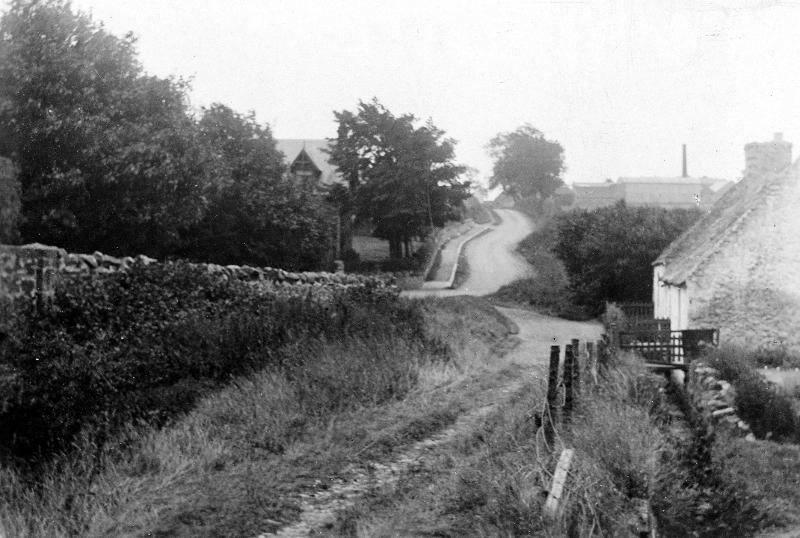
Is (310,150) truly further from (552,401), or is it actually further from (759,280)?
(552,401)

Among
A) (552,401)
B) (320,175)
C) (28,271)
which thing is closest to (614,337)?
(552,401)

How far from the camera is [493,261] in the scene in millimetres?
48562

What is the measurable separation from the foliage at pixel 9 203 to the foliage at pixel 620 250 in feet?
80.3

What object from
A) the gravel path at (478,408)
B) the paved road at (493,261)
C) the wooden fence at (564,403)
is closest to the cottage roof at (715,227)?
the gravel path at (478,408)

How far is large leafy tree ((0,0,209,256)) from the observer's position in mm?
18484

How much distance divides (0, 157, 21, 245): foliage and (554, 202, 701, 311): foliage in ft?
80.3

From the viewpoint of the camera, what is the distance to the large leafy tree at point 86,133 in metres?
18.5

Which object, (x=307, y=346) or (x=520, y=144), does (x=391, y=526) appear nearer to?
(x=307, y=346)

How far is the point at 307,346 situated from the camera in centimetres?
1198

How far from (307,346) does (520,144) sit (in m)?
24.2

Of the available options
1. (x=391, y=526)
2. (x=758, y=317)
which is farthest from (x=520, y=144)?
(x=391, y=526)

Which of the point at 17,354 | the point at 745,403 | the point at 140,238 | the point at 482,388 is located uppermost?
the point at 140,238

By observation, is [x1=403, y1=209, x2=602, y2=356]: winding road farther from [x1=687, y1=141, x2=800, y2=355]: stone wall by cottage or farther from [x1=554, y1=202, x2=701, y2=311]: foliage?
[x1=687, y1=141, x2=800, y2=355]: stone wall by cottage

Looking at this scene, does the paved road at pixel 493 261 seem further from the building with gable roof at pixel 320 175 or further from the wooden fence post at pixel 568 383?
the wooden fence post at pixel 568 383
